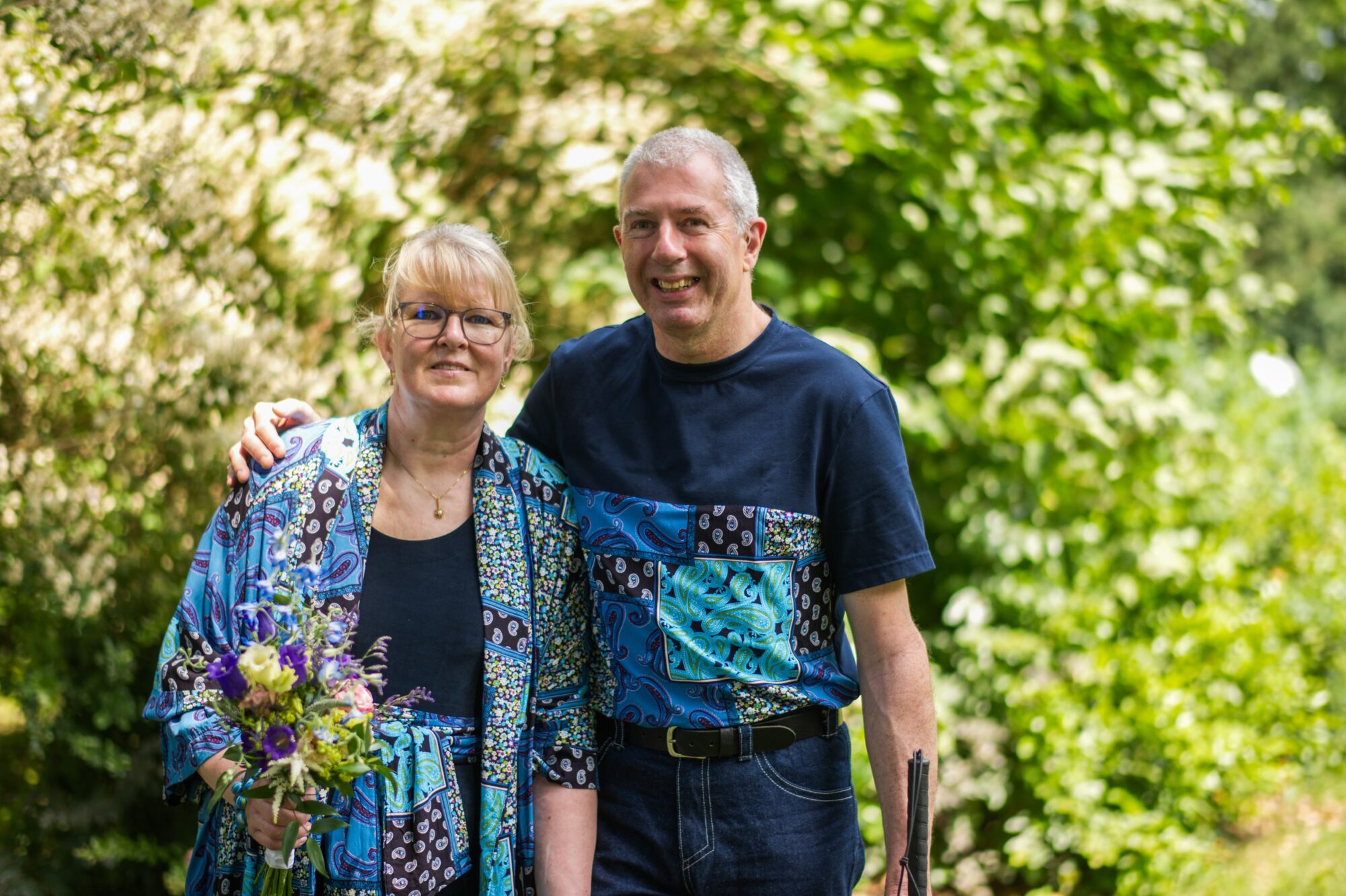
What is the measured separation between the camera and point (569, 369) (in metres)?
2.50

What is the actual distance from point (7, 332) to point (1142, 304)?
144 inches

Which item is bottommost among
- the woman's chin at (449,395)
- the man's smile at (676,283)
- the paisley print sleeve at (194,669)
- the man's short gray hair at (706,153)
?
the paisley print sleeve at (194,669)

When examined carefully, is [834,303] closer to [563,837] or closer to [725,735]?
[725,735]

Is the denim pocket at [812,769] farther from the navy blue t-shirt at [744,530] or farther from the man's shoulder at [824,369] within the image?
the man's shoulder at [824,369]

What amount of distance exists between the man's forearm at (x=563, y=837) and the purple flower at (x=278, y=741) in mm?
679

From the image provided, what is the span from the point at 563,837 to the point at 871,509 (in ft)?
2.85

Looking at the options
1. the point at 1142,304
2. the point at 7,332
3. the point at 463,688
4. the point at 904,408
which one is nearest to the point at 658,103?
the point at 904,408

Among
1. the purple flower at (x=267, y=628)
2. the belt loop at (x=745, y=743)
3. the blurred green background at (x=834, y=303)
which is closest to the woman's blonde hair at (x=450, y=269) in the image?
the purple flower at (x=267, y=628)

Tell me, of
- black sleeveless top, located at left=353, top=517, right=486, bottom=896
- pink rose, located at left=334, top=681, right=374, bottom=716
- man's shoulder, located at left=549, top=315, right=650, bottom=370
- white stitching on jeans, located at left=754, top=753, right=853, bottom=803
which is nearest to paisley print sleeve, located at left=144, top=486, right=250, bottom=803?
black sleeveless top, located at left=353, top=517, right=486, bottom=896

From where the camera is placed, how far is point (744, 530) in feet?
7.25

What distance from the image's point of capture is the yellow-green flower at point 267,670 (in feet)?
5.58

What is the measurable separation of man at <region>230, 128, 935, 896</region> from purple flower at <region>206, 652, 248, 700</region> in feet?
1.87

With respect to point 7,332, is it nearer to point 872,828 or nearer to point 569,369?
point 569,369

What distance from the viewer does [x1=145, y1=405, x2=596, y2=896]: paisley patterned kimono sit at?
2073 millimetres
